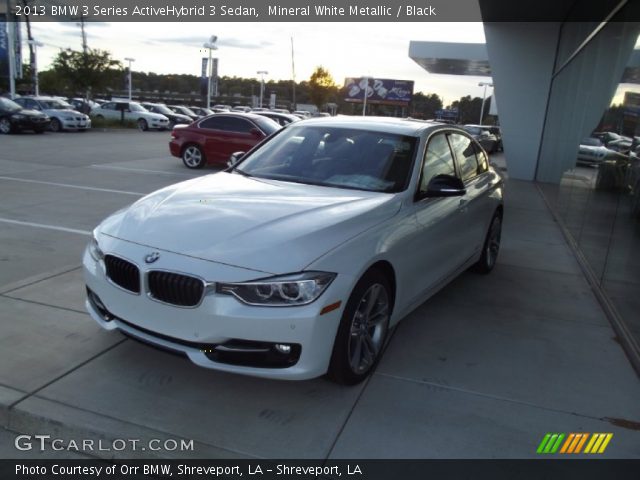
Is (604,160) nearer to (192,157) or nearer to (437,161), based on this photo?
(437,161)

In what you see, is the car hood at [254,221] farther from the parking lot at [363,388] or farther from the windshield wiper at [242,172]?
the parking lot at [363,388]

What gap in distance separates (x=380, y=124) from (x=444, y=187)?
1.04m

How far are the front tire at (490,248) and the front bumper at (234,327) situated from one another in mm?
3393

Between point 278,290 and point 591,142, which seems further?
point 591,142

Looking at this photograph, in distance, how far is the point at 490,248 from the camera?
6.47 m

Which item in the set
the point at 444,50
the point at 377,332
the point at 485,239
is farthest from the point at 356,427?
the point at 444,50

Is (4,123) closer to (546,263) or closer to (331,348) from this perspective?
(546,263)

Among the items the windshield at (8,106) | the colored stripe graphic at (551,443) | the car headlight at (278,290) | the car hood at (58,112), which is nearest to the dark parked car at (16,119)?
the windshield at (8,106)

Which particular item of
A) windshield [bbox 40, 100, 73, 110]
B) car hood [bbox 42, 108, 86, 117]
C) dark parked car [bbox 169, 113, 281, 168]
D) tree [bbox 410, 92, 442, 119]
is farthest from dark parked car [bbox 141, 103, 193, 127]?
tree [bbox 410, 92, 442, 119]

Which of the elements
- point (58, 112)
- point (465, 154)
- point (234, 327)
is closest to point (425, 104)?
point (58, 112)

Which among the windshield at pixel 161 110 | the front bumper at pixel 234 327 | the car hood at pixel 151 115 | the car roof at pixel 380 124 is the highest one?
the car roof at pixel 380 124

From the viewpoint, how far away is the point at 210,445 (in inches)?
119

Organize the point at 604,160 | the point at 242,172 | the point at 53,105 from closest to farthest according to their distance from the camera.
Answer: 1. the point at 242,172
2. the point at 604,160
3. the point at 53,105

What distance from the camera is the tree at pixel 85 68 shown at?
31.5 meters
